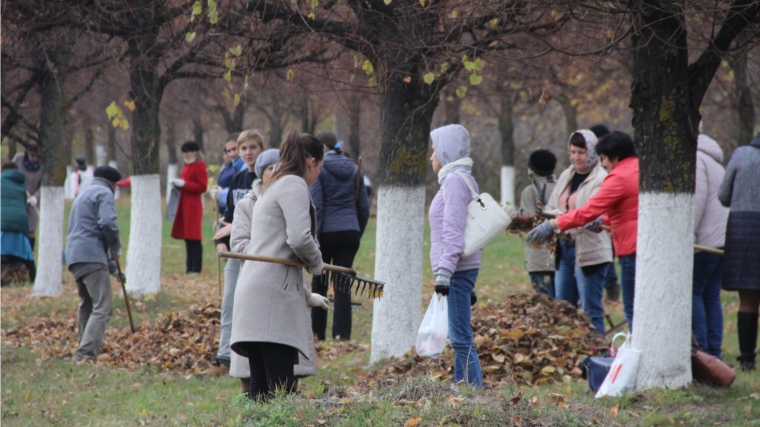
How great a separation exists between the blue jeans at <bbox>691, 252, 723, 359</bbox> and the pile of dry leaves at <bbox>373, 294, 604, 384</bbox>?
87 centimetres

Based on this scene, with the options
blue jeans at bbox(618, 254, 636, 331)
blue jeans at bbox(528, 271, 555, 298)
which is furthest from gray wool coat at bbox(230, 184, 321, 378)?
blue jeans at bbox(528, 271, 555, 298)

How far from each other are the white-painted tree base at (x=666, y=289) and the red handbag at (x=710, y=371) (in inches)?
7.0

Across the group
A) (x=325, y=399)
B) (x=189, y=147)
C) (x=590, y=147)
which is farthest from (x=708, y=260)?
(x=189, y=147)

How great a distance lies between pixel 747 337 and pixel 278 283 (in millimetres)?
4409

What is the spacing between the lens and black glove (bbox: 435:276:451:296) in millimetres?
5578

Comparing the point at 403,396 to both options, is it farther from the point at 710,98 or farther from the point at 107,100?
the point at 107,100

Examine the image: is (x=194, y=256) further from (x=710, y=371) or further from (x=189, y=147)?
(x=710, y=371)

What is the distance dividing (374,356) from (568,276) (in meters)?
2.55

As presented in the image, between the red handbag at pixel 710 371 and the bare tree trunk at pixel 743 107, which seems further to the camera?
the bare tree trunk at pixel 743 107

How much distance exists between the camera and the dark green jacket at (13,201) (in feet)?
43.9

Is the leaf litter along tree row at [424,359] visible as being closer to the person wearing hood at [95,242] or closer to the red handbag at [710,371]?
the person wearing hood at [95,242]

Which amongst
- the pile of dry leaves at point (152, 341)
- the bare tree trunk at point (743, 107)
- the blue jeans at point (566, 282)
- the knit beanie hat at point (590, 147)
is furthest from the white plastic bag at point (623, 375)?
the bare tree trunk at point (743, 107)

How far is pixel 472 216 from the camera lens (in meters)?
5.82

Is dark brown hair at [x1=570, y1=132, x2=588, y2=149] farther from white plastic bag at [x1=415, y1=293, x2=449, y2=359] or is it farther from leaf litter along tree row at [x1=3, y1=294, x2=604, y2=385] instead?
white plastic bag at [x1=415, y1=293, x2=449, y2=359]
